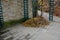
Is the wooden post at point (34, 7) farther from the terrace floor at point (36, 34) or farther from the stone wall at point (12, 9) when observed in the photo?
the terrace floor at point (36, 34)

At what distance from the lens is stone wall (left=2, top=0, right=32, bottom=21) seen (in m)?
12.6

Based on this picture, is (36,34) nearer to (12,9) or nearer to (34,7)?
(12,9)

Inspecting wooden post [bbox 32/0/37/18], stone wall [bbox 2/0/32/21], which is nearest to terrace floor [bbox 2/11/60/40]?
stone wall [bbox 2/0/32/21]

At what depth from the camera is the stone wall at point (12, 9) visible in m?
12.6

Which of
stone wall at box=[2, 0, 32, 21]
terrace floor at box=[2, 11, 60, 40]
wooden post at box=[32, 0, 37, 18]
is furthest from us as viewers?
wooden post at box=[32, 0, 37, 18]

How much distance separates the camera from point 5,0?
12.5 metres

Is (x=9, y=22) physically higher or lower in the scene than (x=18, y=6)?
lower

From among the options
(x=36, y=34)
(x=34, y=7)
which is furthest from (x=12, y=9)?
(x=36, y=34)

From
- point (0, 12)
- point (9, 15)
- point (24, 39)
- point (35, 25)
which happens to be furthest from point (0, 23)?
point (24, 39)

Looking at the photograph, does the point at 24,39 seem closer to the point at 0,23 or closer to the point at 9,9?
the point at 0,23

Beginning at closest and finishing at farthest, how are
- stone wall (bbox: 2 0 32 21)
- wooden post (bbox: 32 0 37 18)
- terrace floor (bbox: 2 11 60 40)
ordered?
terrace floor (bbox: 2 11 60 40), stone wall (bbox: 2 0 32 21), wooden post (bbox: 32 0 37 18)

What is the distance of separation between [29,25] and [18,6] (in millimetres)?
2182

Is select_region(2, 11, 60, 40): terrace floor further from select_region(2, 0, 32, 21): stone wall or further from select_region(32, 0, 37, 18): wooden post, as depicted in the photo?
select_region(32, 0, 37, 18): wooden post

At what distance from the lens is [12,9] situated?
43.8ft
